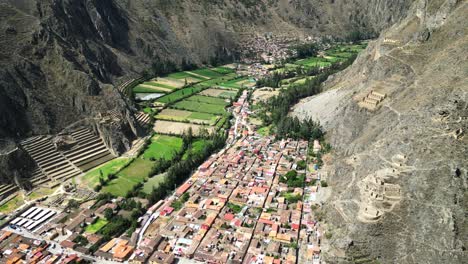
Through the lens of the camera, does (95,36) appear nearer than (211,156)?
No

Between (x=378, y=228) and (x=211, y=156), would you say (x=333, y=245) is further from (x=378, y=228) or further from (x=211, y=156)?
(x=211, y=156)

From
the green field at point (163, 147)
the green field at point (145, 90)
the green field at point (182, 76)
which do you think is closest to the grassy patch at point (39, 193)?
the green field at point (163, 147)

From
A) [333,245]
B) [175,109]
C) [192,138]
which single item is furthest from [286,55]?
[333,245]

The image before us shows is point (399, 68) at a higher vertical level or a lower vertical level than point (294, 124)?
higher

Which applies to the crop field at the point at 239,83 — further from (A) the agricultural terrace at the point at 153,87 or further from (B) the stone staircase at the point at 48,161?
(B) the stone staircase at the point at 48,161

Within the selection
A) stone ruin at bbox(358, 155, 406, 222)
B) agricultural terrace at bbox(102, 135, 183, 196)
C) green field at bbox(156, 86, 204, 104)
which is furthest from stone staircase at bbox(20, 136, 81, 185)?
stone ruin at bbox(358, 155, 406, 222)

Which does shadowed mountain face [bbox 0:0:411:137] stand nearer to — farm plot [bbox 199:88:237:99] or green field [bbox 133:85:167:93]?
green field [bbox 133:85:167:93]
